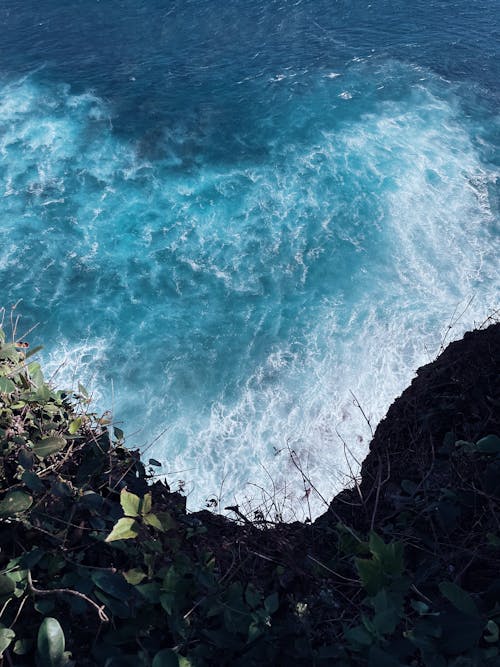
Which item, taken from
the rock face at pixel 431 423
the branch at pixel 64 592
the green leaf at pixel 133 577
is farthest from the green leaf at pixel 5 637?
the rock face at pixel 431 423

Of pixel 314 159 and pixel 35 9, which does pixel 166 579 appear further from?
pixel 35 9

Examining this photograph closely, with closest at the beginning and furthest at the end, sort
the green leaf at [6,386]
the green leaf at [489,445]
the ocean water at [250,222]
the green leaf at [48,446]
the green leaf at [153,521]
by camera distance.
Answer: the green leaf at [153,521], the green leaf at [489,445], the green leaf at [48,446], the green leaf at [6,386], the ocean water at [250,222]

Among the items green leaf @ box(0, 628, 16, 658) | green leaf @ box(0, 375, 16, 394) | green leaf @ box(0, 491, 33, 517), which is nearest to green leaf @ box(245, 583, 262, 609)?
green leaf @ box(0, 628, 16, 658)

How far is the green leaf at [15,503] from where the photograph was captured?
353 cm

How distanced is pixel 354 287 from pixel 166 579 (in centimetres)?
1261

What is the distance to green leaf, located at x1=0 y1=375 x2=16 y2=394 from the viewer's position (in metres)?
4.32

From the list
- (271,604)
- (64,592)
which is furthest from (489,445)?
(64,592)

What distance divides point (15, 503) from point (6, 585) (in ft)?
1.66

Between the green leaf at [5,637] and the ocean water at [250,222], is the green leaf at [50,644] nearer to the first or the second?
the green leaf at [5,637]

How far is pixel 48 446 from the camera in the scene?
4.11 meters

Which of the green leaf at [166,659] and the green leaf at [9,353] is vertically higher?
the green leaf at [9,353]

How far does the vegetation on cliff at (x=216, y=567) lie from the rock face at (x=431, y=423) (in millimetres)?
63

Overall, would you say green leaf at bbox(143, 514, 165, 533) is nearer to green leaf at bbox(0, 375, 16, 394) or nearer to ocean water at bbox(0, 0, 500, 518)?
green leaf at bbox(0, 375, 16, 394)

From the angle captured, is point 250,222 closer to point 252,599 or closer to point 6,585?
point 252,599
